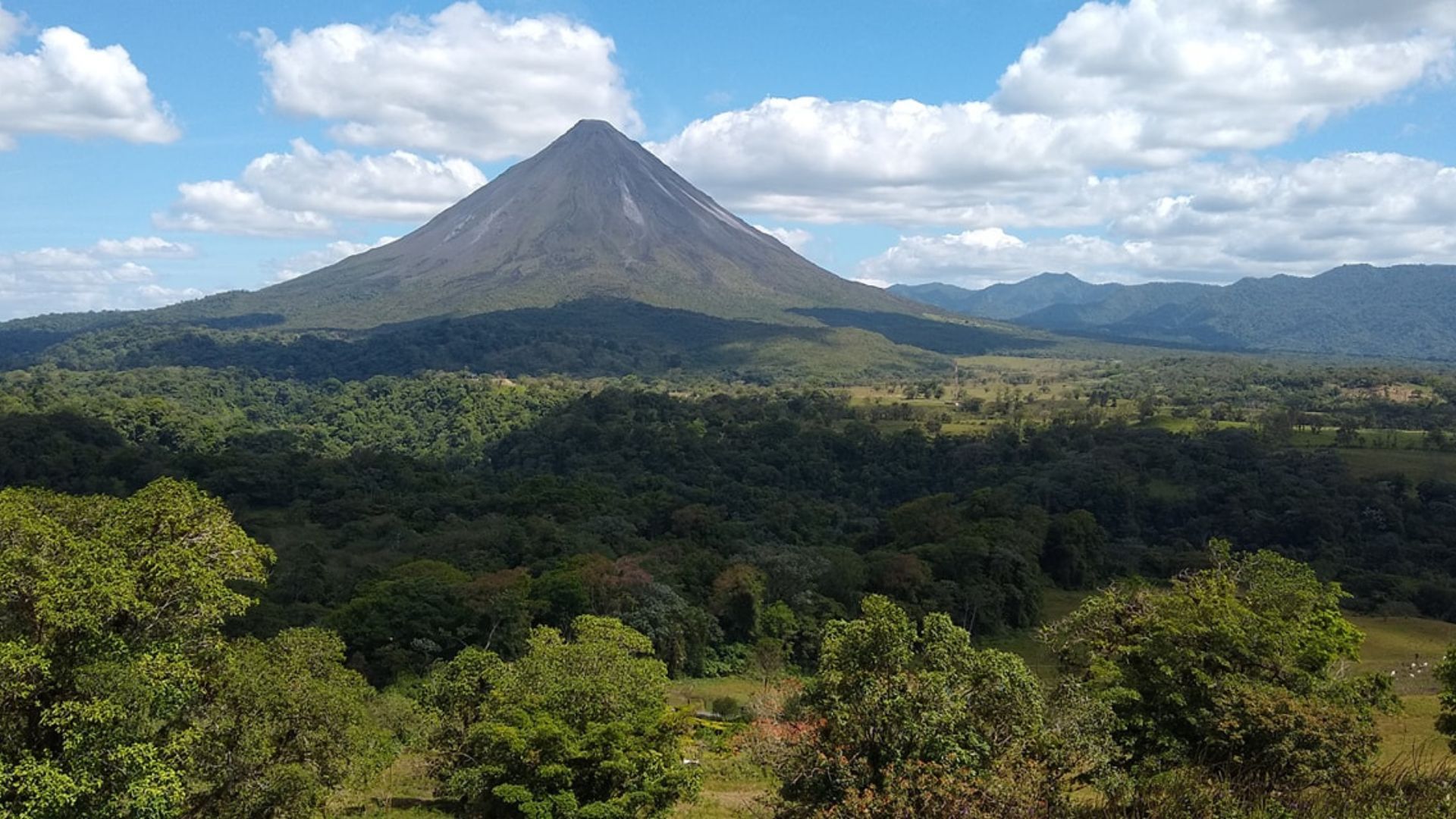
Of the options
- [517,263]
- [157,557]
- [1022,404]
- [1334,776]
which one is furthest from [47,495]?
[517,263]

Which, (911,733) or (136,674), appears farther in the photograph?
(911,733)

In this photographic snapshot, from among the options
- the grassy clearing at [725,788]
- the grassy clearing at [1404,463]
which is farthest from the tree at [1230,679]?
the grassy clearing at [1404,463]

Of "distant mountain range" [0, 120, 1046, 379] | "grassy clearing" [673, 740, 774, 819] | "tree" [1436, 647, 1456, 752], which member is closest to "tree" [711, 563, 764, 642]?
"grassy clearing" [673, 740, 774, 819]

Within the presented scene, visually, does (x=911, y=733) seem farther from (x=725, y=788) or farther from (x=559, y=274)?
(x=559, y=274)

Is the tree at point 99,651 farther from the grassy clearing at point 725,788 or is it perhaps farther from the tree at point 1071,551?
the tree at point 1071,551

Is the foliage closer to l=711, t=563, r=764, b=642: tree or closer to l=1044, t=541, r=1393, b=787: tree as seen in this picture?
l=1044, t=541, r=1393, b=787: tree

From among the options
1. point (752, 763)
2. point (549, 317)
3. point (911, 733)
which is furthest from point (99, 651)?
point (549, 317)

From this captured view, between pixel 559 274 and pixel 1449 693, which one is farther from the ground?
pixel 559 274
